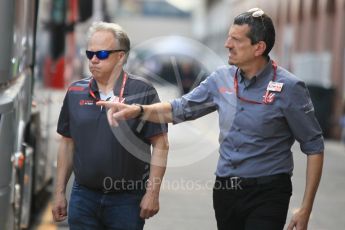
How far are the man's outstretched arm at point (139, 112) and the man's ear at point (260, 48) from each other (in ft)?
2.00

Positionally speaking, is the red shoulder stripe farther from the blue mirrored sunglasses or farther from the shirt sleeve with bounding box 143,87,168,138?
the shirt sleeve with bounding box 143,87,168,138

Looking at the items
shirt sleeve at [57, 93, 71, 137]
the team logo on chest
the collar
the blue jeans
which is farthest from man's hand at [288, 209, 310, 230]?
shirt sleeve at [57, 93, 71, 137]

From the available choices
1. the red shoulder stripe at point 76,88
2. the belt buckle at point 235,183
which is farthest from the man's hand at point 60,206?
the belt buckle at point 235,183

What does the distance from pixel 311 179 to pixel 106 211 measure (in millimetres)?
1160

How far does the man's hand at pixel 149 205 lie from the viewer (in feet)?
15.9

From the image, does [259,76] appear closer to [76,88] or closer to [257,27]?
[257,27]

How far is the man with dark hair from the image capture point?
481cm

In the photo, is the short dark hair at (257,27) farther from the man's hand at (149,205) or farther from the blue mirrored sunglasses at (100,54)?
the man's hand at (149,205)

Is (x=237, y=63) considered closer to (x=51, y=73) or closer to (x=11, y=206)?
(x=11, y=206)

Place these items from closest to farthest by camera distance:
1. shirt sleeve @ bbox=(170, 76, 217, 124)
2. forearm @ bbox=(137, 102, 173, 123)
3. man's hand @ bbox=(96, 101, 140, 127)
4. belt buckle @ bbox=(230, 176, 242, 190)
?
man's hand @ bbox=(96, 101, 140, 127), forearm @ bbox=(137, 102, 173, 123), belt buckle @ bbox=(230, 176, 242, 190), shirt sleeve @ bbox=(170, 76, 217, 124)

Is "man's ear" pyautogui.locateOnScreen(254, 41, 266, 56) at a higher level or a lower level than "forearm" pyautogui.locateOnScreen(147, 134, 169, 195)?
higher

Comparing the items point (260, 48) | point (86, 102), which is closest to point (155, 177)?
point (86, 102)

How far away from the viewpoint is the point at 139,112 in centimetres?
468

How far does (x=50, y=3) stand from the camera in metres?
11.8
